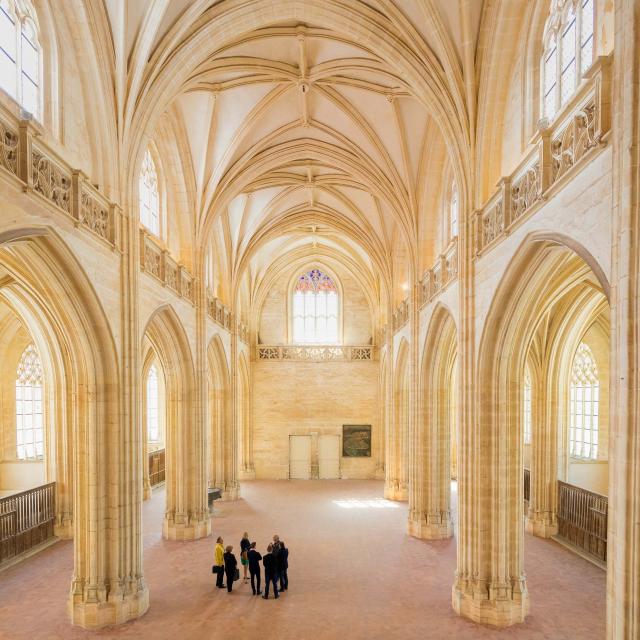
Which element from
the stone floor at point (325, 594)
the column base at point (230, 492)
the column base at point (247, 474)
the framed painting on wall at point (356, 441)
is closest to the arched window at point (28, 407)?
the column base at point (230, 492)

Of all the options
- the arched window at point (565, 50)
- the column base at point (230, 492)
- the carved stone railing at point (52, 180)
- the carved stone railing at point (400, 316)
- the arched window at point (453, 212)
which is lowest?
the column base at point (230, 492)

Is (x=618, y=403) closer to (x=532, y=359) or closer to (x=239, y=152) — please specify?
(x=532, y=359)

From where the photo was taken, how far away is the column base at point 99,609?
9500 mm

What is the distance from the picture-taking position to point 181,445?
15711 mm

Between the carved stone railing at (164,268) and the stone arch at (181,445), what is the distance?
5.16 feet

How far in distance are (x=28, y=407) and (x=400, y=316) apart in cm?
1622

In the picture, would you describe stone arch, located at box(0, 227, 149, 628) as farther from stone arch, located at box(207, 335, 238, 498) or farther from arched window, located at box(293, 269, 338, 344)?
arched window, located at box(293, 269, 338, 344)

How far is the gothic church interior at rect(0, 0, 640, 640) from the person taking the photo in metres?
7.17

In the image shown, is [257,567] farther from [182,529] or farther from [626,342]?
[626,342]

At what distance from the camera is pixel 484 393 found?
10016mm

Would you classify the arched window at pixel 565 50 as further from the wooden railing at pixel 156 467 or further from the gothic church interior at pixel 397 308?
the wooden railing at pixel 156 467

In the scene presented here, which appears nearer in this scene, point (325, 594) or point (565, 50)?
point (565, 50)

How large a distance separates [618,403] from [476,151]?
6985 mm

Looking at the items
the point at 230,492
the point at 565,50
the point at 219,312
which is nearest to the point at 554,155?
the point at 565,50
